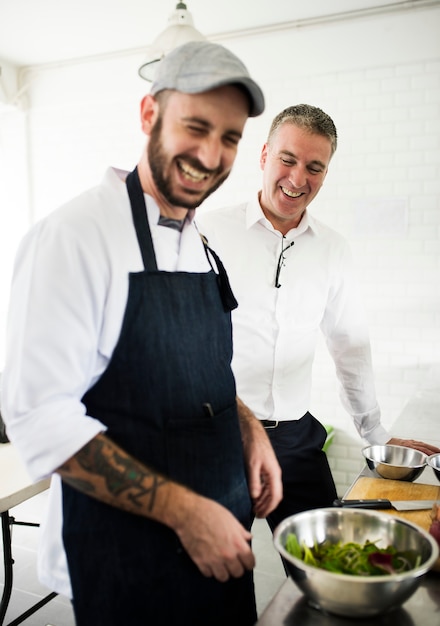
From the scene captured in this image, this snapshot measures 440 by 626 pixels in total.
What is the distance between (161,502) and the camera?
1.21 meters

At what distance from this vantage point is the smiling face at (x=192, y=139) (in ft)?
4.26

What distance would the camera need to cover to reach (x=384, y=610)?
106 centimetres

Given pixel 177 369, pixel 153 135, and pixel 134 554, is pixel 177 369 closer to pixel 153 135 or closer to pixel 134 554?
pixel 134 554

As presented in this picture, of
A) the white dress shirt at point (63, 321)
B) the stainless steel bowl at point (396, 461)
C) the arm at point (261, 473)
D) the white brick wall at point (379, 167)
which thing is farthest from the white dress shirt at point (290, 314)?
the white brick wall at point (379, 167)

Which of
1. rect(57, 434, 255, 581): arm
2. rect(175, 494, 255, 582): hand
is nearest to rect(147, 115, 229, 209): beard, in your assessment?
rect(57, 434, 255, 581): arm

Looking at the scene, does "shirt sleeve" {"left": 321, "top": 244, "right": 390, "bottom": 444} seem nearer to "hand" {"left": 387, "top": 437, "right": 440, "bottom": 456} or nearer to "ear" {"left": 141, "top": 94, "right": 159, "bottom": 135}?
"hand" {"left": 387, "top": 437, "right": 440, "bottom": 456}

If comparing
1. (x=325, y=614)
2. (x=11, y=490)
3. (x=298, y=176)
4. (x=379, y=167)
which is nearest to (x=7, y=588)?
(x=11, y=490)

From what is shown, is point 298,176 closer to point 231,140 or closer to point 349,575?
point 231,140

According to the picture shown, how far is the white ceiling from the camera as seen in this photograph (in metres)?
4.28

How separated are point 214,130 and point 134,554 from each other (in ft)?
3.17

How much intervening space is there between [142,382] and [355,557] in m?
0.57

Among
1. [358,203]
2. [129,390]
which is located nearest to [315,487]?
[129,390]

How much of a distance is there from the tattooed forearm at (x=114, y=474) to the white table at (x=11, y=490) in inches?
42.7

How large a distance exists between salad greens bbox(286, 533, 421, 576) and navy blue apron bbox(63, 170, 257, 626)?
11.9 inches
